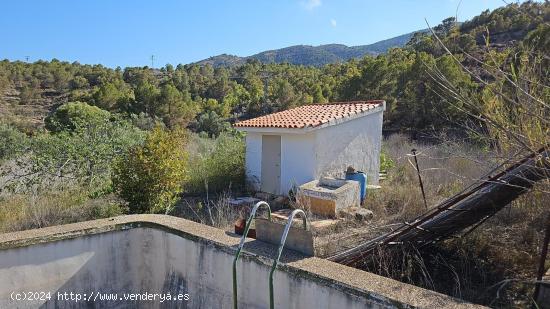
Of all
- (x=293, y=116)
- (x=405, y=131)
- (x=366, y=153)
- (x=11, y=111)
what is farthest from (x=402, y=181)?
(x=11, y=111)

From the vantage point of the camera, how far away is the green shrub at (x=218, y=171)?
14.1m

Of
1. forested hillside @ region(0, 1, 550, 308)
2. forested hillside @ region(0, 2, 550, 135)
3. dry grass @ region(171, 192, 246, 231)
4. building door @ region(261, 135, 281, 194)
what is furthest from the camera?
forested hillside @ region(0, 2, 550, 135)

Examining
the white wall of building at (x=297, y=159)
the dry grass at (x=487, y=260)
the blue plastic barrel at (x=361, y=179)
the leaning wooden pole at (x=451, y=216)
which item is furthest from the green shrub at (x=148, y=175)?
the blue plastic barrel at (x=361, y=179)

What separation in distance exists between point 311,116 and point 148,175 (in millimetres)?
7160

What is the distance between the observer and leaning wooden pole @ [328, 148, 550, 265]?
5188 mm

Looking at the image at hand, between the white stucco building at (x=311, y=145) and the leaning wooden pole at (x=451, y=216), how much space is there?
23.7ft

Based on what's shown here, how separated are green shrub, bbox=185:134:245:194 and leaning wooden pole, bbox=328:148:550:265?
834 centimetres

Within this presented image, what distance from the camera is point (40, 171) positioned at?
11.4m

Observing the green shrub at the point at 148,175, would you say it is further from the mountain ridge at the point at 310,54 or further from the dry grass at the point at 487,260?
the mountain ridge at the point at 310,54

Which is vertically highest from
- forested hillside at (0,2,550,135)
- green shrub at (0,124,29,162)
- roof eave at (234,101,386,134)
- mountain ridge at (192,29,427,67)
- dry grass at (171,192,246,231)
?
mountain ridge at (192,29,427,67)

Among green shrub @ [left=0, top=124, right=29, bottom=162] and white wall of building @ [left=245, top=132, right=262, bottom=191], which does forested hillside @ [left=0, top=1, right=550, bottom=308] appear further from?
white wall of building @ [left=245, top=132, right=262, bottom=191]

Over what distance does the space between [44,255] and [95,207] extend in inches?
190

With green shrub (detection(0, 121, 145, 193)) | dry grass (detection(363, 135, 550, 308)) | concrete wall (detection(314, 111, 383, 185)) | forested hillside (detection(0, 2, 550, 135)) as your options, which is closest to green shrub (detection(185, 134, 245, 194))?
green shrub (detection(0, 121, 145, 193))

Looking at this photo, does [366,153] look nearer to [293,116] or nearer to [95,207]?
[293,116]
